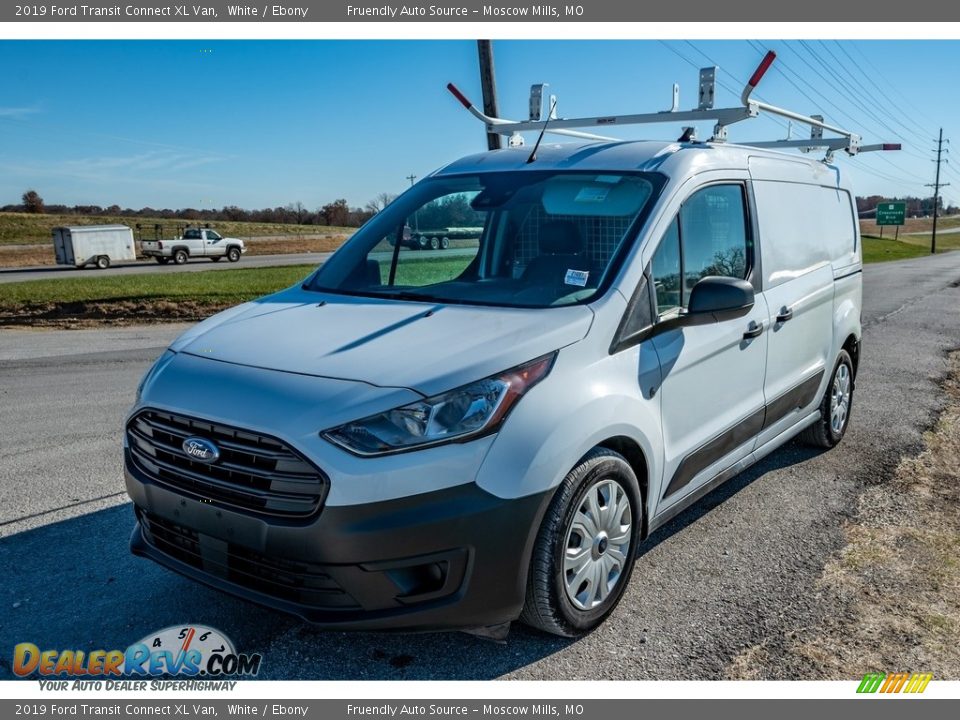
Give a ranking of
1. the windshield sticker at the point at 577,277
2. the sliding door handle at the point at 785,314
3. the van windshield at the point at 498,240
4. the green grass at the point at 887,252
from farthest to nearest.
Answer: the green grass at the point at 887,252, the sliding door handle at the point at 785,314, the van windshield at the point at 498,240, the windshield sticker at the point at 577,277

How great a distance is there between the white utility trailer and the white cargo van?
1590 inches

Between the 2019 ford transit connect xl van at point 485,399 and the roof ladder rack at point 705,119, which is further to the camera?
the roof ladder rack at point 705,119

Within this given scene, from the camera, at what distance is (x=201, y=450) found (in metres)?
2.92

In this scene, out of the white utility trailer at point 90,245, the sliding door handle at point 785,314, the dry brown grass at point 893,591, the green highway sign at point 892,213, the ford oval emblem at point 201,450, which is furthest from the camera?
the green highway sign at point 892,213

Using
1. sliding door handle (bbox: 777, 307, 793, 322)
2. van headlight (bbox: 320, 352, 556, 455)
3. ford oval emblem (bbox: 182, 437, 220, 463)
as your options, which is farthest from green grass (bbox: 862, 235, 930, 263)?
ford oval emblem (bbox: 182, 437, 220, 463)

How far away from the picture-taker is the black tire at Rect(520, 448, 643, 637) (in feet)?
9.89

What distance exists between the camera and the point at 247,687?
2990 mm

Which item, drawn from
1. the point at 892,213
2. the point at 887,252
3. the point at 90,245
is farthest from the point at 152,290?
the point at 892,213

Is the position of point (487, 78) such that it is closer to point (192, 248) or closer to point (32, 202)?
point (192, 248)

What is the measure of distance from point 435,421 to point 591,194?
175 centimetres

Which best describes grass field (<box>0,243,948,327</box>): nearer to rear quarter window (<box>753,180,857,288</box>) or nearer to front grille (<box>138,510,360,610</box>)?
rear quarter window (<box>753,180,857,288</box>)

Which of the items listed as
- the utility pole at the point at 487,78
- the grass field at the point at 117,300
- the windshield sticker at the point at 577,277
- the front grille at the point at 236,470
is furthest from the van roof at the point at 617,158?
the grass field at the point at 117,300

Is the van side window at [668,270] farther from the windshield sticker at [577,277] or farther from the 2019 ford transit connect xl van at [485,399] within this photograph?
the windshield sticker at [577,277]

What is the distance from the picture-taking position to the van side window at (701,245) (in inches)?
148
